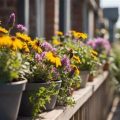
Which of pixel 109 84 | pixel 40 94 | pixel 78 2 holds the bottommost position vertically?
pixel 109 84

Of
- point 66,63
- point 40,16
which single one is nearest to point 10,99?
point 66,63

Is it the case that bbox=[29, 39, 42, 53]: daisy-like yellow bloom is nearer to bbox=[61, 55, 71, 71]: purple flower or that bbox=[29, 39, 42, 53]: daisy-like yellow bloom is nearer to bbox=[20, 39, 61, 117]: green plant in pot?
bbox=[20, 39, 61, 117]: green plant in pot

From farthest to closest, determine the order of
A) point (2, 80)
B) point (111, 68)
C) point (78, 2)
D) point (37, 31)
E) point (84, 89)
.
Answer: point (78, 2)
point (111, 68)
point (37, 31)
point (84, 89)
point (2, 80)

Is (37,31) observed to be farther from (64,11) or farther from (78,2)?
(78,2)

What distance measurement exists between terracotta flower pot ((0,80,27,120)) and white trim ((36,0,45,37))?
15.9ft

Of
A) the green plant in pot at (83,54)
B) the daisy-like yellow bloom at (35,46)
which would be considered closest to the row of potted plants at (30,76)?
the daisy-like yellow bloom at (35,46)

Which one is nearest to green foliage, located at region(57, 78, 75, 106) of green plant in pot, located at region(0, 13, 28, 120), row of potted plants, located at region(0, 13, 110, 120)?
row of potted plants, located at region(0, 13, 110, 120)

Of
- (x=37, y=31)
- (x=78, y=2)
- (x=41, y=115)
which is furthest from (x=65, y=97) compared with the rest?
(x=78, y=2)

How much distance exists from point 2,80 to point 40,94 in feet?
1.77

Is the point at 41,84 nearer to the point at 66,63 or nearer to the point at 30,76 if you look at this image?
the point at 30,76

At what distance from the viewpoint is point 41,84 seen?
3.42 meters

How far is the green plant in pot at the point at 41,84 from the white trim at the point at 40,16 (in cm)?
422

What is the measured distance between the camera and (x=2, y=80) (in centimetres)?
286

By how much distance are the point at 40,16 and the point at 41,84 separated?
4.85 m
